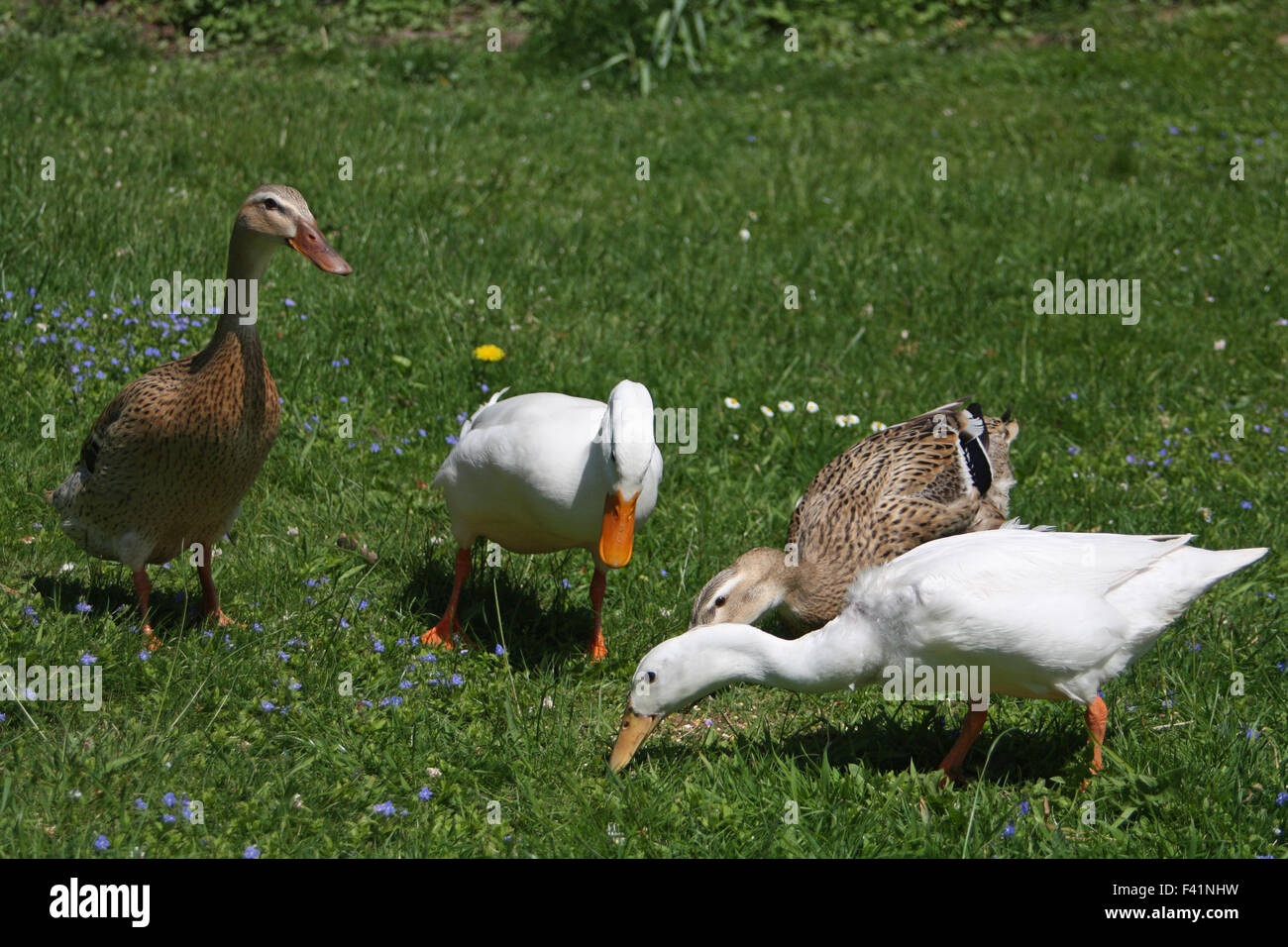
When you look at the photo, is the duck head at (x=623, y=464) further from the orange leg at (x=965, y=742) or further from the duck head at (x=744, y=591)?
the orange leg at (x=965, y=742)

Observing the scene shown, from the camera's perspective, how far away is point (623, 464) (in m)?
3.94

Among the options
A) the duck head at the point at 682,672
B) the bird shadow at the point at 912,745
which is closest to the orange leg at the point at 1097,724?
the bird shadow at the point at 912,745

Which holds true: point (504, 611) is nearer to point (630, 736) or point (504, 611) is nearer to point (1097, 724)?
point (630, 736)

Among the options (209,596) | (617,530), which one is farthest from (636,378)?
(209,596)

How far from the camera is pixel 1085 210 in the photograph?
836 centimetres

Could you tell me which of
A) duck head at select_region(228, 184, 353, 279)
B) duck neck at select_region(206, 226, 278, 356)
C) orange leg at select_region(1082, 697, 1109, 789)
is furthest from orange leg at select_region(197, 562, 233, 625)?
orange leg at select_region(1082, 697, 1109, 789)

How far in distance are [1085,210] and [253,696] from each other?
6.67 meters

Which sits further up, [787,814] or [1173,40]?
[1173,40]

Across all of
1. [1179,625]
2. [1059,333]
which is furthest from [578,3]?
[1179,625]

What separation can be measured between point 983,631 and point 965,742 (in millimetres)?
503

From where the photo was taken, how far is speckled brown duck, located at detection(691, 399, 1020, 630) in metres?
4.45

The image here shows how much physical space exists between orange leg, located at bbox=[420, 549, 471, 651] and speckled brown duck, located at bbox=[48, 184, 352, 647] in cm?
83

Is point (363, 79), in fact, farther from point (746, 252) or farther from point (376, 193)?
point (746, 252)

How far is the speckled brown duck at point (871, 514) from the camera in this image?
445 cm
